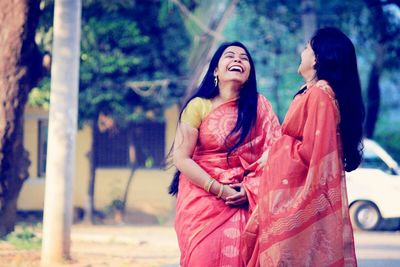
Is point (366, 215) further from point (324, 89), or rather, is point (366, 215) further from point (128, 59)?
point (324, 89)

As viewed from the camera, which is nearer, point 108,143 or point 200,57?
point 200,57

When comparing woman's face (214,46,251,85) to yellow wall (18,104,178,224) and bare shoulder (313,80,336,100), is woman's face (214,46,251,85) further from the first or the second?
yellow wall (18,104,178,224)

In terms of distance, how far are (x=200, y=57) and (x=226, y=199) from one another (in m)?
12.6

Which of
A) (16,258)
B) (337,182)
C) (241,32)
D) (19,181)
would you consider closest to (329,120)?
(337,182)

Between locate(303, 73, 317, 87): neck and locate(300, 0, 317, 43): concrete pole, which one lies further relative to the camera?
locate(300, 0, 317, 43): concrete pole

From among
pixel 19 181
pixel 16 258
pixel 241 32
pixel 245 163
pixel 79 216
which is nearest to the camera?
pixel 245 163

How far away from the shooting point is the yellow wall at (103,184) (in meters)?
19.5

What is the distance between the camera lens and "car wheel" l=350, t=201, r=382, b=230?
49.4ft

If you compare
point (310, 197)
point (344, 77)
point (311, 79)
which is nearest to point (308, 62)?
point (311, 79)

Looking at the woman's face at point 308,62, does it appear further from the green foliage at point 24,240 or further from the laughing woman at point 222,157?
the green foliage at point 24,240

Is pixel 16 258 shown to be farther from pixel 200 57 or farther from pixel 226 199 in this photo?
pixel 200 57

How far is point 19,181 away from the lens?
10102 millimetres

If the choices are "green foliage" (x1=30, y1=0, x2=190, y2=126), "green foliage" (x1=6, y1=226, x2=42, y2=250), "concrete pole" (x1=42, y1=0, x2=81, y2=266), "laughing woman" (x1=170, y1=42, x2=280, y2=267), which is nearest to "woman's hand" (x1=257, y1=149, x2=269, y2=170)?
"laughing woman" (x1=170, y1=42, x2=280, y2=267)

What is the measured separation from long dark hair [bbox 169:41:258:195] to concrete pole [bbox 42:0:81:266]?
4.04 m
